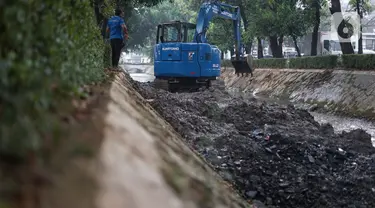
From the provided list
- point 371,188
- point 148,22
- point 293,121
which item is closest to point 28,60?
point 371,188

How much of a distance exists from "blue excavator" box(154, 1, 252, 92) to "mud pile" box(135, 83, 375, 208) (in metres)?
7.73

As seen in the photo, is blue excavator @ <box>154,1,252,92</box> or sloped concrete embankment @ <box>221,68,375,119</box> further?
blue excavator @ <box>154,1,252,92</box>

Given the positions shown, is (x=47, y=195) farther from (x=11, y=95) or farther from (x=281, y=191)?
(x=281, y=191)

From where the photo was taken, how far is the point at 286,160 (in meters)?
7.85

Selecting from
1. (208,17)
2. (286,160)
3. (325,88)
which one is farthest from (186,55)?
(286,160)

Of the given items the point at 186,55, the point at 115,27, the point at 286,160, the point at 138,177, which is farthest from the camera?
the point at 186,55

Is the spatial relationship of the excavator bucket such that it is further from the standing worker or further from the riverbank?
the riverbank

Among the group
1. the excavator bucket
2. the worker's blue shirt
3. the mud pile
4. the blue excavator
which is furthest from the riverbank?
the excavator bucket

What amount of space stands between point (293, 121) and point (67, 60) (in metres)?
10.4

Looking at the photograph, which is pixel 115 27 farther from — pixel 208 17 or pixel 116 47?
pixel 208 17

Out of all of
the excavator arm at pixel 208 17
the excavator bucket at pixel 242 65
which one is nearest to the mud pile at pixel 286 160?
the excavator arm at pixel 208 17

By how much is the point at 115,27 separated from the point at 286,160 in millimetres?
6989

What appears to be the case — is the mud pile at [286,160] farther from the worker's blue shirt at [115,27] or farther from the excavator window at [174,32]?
the excavator window at [174,32]

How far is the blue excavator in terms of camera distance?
19.4 meters
